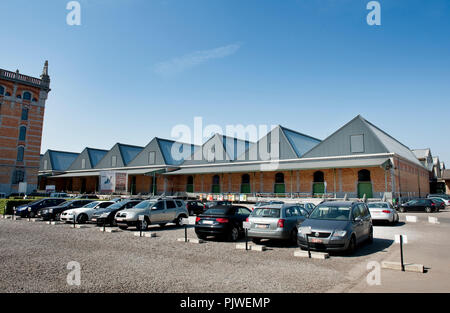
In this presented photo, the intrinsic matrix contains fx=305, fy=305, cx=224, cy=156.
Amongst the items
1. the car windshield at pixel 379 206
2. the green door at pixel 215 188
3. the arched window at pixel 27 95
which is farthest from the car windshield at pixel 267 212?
the arched window at pixel 27 95

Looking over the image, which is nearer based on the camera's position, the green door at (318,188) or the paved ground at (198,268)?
the paved ground at (198,268)

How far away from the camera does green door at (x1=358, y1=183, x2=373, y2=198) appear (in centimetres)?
3205

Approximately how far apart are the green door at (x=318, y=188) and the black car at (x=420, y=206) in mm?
8189

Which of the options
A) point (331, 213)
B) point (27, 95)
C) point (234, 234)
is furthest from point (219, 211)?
point (27, 95)

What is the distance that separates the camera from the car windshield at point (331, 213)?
34.5 ft

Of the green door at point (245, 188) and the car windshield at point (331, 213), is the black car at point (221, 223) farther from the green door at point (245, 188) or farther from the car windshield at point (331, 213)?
the green door at point (245, 188)

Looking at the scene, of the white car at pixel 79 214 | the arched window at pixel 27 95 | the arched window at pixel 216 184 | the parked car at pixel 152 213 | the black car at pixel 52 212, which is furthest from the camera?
the arched window at pixel 27 95

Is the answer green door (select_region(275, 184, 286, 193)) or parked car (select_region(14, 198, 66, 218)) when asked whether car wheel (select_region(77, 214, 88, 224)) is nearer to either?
parked car (select_region(14, 198, 66, 218))

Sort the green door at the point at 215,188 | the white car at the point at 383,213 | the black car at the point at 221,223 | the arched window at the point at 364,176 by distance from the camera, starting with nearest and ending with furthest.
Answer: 1. the black car at the point at 221,223
2. the white car at the point at 383,213
3. the arched window at the point at 364,176
4. the green door at the point at 215,188

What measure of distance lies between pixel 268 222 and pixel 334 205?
2.48m

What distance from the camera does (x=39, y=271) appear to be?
7.58 m

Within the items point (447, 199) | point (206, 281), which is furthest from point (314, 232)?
point (447, 199)

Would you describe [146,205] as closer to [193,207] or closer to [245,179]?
[193,207]
